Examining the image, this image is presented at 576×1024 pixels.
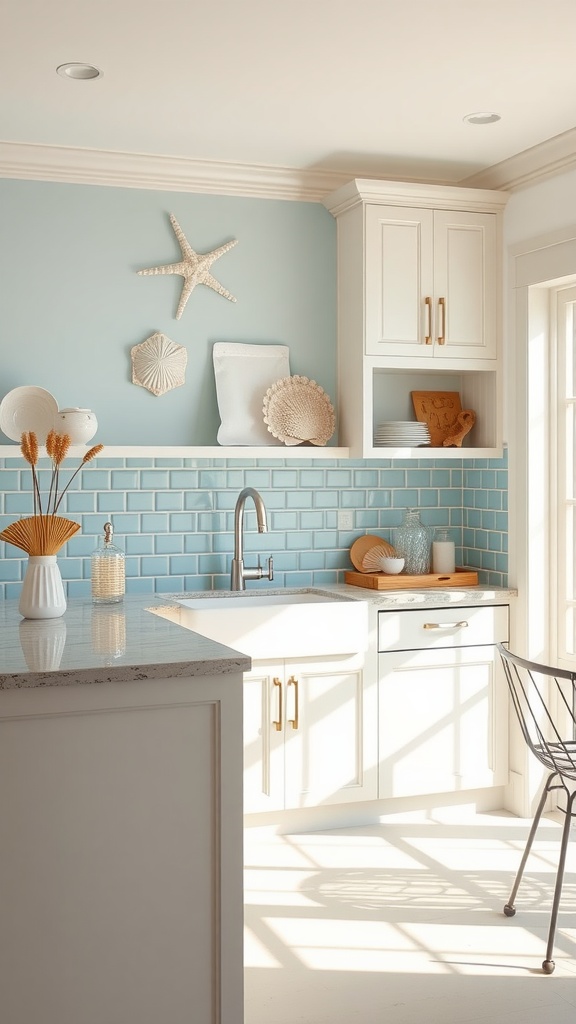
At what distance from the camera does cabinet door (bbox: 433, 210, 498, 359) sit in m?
4.34

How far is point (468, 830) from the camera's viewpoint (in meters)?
4.12

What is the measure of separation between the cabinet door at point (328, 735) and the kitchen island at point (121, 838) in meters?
1.69

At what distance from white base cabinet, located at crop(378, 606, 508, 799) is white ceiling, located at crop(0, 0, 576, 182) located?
6.11 feet

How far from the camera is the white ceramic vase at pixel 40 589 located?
2.99m

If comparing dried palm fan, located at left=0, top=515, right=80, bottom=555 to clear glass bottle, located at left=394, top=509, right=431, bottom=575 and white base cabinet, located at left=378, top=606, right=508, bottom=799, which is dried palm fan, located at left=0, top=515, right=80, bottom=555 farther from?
clear glass bottle, located at left=394, top=509, right=431, bottom=575

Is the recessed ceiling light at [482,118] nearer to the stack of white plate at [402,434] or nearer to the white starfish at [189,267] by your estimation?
the white starfish at [189,267]

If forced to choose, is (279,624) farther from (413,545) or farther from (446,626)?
(413,545)

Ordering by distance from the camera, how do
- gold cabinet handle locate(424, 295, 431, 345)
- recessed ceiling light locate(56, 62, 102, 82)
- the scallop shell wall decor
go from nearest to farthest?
1. recessed ceiling light locate(56, 62, 102, 82)
2. the scallop shell wall decor
3. gold cabinet handle locate(424, 295, 431, 345)

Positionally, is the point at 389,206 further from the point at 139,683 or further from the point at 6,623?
the point at 139,683

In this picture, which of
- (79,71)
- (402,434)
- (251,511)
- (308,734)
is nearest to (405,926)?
(308,734)

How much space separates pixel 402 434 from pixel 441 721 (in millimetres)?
1214

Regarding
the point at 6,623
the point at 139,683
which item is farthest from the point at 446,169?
the point at 139,683

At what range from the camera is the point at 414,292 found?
4.30 metres

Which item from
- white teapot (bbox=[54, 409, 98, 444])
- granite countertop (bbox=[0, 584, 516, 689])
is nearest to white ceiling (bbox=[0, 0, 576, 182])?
white teapot (bbox=[54, 409, 98, 444])
